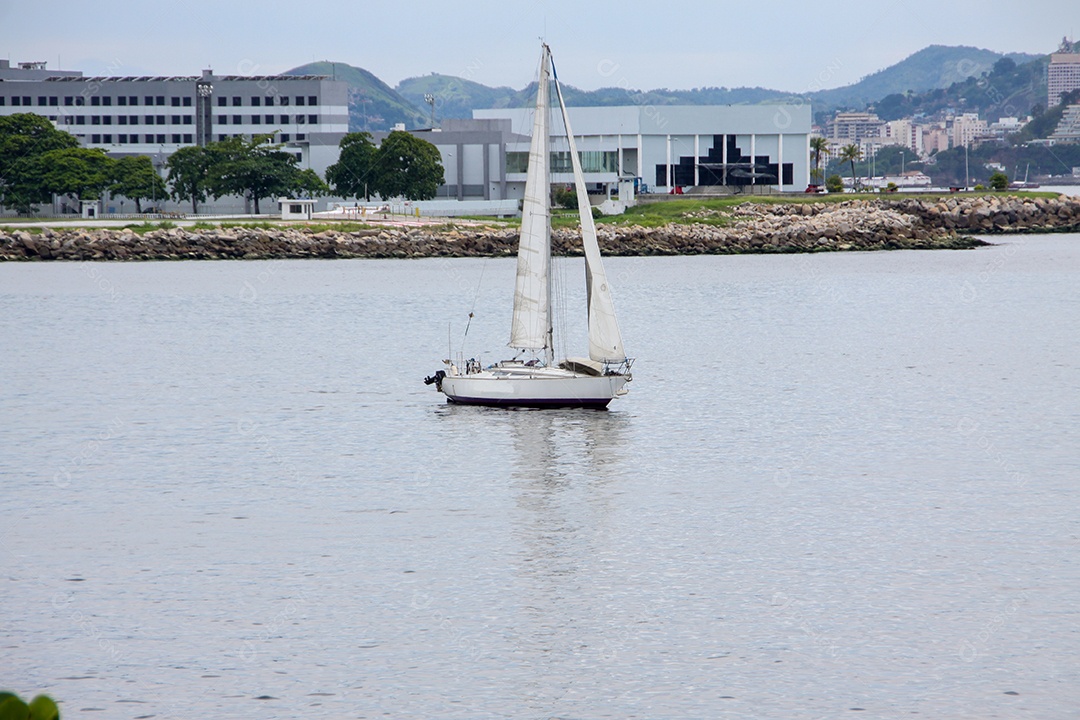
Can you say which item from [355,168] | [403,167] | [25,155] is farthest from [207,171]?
[403,167]

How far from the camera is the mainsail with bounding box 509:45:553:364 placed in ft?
148

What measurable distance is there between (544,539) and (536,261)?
662 inches

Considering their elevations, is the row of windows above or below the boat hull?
above

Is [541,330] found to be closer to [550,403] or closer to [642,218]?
[550,403]

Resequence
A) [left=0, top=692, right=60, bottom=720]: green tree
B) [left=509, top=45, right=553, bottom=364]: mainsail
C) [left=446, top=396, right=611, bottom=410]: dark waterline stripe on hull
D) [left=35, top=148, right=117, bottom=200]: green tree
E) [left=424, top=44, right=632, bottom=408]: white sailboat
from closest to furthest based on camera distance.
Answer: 1. [left=0, top=692, right=60, bottom=720]: green tree
2. [left=424, top=44, right=632, bottom=408]: white sailboat
3. [left=509, top=45, right=553, bottom=364]: mainsail
4. [left=446, top=396, right=611, bottom=410]: dark waterline stripe on hull
5. [left=35, top=148, right=117, bottom=200]: green tree

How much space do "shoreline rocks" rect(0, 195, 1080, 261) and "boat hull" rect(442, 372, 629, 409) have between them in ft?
273

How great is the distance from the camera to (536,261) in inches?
1778

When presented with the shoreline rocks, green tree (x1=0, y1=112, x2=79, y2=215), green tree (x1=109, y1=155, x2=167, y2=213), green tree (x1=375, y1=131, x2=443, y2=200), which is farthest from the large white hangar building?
green tree (x1=0, y1=112, x2=79, y2=215)

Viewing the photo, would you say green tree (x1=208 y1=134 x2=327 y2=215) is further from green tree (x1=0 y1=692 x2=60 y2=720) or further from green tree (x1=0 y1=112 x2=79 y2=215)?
green tree (x1=0 y1=692 x2=60 y2=720)

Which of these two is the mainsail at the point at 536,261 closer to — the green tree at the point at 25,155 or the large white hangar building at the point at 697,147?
the green tree at the point at 25,155

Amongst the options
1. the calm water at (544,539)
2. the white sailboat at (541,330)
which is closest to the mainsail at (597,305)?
the white sailboat at (541,330)

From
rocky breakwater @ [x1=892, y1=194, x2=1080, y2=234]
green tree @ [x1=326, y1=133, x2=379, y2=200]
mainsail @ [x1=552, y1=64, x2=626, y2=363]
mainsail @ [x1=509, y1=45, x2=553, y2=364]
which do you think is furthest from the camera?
green tree @ [x1=326, y1=133, x2=379, y2=200]

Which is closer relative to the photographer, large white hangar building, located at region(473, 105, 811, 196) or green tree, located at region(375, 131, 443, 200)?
green tree, located at region(375, 131, 443, 200)

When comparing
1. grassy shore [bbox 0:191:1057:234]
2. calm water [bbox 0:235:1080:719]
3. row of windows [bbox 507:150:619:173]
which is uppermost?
row of windows [bbox 507:150:619:173]
